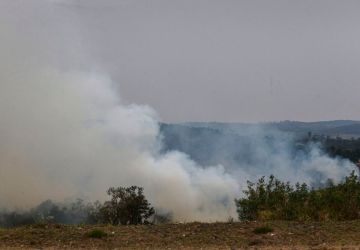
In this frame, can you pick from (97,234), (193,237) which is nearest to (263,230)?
(193,237)

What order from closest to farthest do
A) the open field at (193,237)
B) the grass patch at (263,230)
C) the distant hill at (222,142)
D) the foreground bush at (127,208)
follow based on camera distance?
the open field at (193,237)
the grass patch at (263,230)
the foreground bush at (127,208)
the distant hill at (222,142)

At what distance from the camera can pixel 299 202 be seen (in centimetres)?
2305

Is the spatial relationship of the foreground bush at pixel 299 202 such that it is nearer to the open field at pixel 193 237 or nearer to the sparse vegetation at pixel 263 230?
the open field at pixel 193 237

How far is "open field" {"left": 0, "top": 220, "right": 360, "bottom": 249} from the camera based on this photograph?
16.7 m

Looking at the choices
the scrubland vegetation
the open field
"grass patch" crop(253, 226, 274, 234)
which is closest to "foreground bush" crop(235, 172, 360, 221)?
the scrubland vegetation

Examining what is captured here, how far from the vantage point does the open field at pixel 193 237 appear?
54.7 feet

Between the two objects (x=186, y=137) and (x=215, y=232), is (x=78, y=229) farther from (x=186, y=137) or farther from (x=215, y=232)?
A: (x=186, y=137)

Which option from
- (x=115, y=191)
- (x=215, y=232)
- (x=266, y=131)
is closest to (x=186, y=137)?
(x=266, y=131)

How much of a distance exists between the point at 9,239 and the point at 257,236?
8.27 metres

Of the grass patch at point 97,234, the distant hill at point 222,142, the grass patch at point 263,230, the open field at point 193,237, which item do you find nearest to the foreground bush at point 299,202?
the open field at point 193,237

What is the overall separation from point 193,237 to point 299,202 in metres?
6.82

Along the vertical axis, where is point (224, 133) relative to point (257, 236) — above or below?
above

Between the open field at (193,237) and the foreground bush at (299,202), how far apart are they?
2428 mm

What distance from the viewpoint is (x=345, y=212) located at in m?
22.4
